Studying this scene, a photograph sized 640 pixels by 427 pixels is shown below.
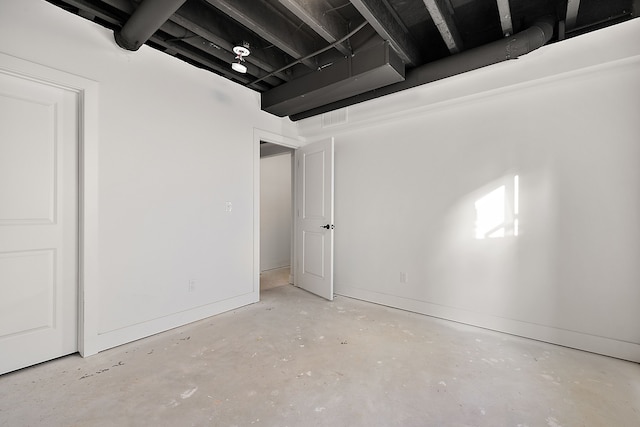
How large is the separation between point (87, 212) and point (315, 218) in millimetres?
2441

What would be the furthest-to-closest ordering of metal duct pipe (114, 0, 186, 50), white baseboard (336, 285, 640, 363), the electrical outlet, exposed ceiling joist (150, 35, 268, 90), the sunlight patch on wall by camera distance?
the electrical outlet
the sunlight patch on wall
exposed ceiling joist (150, 35, 268, 90)
white baseboard (336, 285, 640, 363)
metal duct pipe (114, 0, 186, 50)

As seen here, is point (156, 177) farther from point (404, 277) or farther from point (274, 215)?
point (274, 215)

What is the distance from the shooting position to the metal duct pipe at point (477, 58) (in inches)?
90.3

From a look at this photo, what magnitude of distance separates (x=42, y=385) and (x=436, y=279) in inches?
135

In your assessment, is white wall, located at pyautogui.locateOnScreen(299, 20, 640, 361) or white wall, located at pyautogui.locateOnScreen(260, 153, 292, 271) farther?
white wall, located at pyautogui.locateOnScreen(260, 153, 292, 271)

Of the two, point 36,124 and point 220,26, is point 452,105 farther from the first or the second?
point 36,124

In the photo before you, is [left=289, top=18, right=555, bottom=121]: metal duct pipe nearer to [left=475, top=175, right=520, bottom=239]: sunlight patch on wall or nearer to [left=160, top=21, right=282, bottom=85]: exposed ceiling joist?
[left=475, top=175, right=520, bottom=239]: sunlight patch on wall

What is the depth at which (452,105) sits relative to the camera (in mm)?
3004

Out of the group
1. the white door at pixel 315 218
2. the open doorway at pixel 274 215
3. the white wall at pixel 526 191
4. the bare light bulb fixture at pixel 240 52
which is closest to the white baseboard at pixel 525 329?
the white wall at pixel 526 191

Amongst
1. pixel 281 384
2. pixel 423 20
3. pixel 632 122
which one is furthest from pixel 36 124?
pixel 632 122

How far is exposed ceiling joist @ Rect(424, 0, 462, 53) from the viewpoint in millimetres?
2074

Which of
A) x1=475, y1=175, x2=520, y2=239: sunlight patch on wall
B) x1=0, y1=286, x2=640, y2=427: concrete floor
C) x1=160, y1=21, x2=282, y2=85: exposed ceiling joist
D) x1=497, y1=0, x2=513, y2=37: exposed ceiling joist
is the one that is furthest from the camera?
x1=475, y1=175, x2=520, y2=239: sunlight patch on wall

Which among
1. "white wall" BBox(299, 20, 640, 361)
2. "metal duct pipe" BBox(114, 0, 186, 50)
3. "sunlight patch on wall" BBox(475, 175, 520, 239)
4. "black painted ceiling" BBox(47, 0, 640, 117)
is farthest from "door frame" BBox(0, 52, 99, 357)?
"sunlight patch on wall" BBox(475, 175, 520, 239)

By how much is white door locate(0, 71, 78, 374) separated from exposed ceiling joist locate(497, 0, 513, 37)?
3.40 metres
